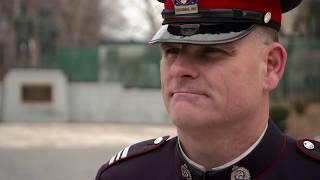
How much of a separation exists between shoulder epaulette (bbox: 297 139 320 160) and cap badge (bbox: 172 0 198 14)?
55 centimetres

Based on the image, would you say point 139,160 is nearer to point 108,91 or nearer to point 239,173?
point 239,173

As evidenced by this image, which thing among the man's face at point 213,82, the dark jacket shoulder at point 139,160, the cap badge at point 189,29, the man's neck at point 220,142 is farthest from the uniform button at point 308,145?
the cap badge at point 189,29

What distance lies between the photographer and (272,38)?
1.49 m

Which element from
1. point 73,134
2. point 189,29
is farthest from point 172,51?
point 73,134

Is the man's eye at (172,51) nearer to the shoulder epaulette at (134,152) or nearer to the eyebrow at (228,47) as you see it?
the eyebrow at (228,47)

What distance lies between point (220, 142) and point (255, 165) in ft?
0.51

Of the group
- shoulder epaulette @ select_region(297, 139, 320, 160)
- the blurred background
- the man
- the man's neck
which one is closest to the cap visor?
the man

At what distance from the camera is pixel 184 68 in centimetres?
135

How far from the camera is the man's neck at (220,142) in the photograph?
1.42 m

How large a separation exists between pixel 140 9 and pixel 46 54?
39.8 ft

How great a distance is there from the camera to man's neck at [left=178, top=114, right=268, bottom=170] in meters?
1.42

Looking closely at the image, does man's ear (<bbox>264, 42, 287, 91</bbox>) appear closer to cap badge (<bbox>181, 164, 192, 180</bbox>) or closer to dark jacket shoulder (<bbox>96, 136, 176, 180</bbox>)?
cap badge (<bbox>181, 164, 192, 180</bbox>)

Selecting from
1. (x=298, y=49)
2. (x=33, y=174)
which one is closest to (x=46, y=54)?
(x=298, y=49)

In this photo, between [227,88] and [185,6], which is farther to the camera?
[185,6]
